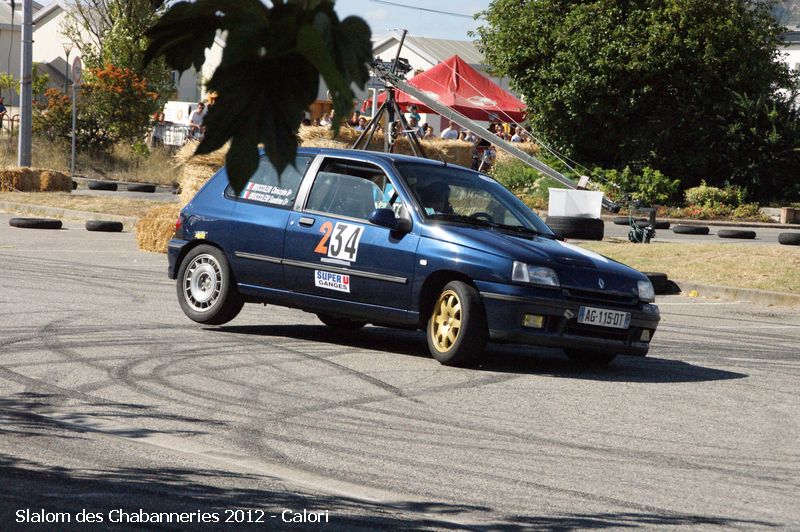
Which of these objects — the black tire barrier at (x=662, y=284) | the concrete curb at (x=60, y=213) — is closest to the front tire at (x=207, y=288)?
the black tire barrier at (x=662, y=284)

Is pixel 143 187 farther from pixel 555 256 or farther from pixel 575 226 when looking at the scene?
pixel 555 256

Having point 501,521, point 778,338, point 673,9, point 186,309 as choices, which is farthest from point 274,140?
point 673,9

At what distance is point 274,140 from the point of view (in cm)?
253

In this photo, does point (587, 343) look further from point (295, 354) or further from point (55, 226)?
point (55, 226)

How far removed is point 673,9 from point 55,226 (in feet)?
59.2

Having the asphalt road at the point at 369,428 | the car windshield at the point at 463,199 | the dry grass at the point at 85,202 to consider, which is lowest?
the asphalt road at the point at 369,428

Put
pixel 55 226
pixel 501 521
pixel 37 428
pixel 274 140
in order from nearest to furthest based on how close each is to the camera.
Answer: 1. pixel 274 140
2. pixel 501 521
3. pixel 37 428
4. pixel 55 226

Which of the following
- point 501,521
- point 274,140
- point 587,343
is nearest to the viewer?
point 274,140

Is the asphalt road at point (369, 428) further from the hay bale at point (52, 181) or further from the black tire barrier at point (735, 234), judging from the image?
the hay bale at point (52, 181)

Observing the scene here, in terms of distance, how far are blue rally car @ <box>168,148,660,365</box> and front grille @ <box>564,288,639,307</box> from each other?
1cm

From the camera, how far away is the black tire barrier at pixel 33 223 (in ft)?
66.9

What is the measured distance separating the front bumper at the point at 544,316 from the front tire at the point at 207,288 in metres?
2.41

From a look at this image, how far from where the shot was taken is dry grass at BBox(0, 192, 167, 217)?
914 inches

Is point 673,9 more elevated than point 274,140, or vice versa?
point 673,9
